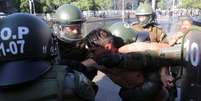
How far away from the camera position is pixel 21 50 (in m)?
3.22

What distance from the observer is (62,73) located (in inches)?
128

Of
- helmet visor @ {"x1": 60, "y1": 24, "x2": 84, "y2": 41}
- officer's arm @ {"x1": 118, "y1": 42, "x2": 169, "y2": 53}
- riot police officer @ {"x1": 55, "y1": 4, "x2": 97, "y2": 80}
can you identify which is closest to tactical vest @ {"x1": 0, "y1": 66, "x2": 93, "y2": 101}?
officer's arm @ {"x1": 118, "y1": 42, "x2": 169, "y2": 53}

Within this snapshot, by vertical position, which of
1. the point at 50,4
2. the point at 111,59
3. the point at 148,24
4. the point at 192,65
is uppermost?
the point at 192,65

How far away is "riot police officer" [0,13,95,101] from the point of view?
10.3 ft

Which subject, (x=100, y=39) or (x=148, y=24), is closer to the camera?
(x=100, y=39)

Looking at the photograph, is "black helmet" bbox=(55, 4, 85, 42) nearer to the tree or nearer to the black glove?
the black glove

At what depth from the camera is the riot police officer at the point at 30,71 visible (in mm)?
3137

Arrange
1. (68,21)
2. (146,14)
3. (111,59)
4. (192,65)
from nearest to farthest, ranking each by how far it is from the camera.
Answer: (192,65) → (111,59) → (68,21) → (146,14)

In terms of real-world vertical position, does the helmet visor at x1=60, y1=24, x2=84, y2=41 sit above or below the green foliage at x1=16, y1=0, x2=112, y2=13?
above

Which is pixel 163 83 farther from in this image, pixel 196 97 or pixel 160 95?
pixel 196 97

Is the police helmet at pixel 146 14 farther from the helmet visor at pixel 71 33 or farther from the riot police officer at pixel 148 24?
the helmet visor at pixel 71 33

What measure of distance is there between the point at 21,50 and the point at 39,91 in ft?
1.01

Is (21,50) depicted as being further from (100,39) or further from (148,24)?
(148,24)

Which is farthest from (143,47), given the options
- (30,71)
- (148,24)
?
(148,24)
